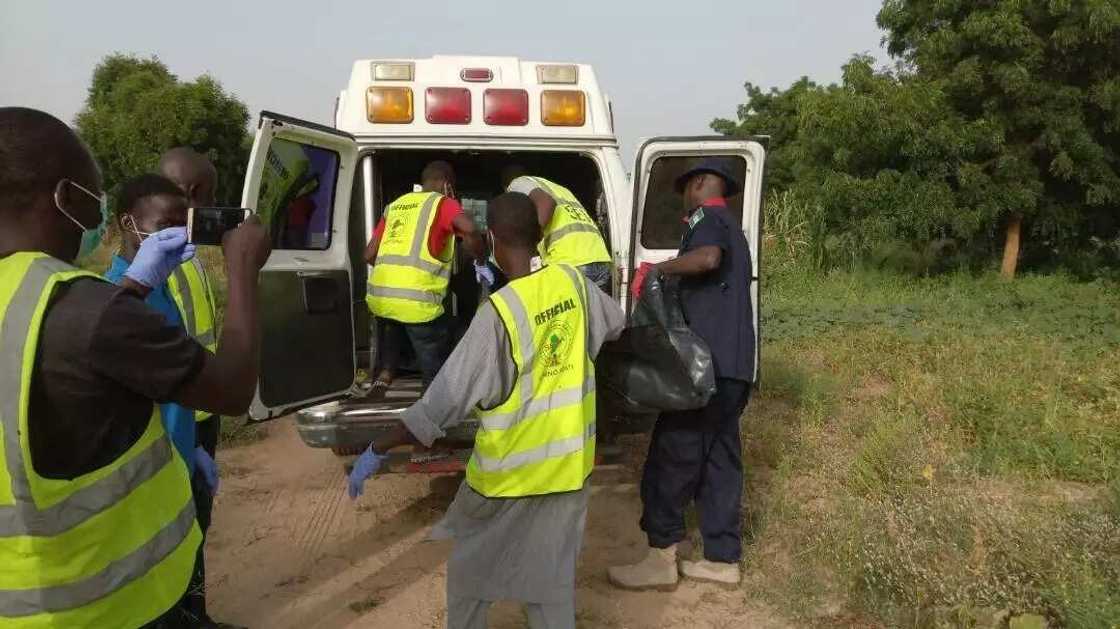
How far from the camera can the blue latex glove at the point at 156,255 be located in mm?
2002

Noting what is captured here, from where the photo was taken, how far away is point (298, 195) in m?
3.93

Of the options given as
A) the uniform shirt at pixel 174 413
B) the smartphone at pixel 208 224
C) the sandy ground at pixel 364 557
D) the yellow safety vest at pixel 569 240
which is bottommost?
the sandy ground at pixel 364 557

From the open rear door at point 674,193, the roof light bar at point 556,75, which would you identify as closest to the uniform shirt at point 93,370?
the open rear door at point 674,193

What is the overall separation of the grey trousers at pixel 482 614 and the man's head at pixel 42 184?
1.49 metres

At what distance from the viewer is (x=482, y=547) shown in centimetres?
244

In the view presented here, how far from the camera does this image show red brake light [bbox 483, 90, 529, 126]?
4156 millimetres

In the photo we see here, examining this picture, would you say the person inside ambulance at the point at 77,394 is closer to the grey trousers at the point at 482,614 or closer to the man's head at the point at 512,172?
the grey trousers at the point at 482,614

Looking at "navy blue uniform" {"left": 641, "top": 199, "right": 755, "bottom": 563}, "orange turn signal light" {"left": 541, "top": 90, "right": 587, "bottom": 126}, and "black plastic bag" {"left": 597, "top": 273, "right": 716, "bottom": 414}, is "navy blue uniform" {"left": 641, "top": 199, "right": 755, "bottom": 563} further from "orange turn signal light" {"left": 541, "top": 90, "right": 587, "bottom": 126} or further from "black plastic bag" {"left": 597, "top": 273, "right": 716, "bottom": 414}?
"orange turn signal light" {"left": 541, "top": 90, "right": 587, "bottom": 126}

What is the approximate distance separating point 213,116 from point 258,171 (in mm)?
13585

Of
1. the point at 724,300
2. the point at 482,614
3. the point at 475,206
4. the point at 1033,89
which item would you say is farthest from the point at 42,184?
the point at 1033,89

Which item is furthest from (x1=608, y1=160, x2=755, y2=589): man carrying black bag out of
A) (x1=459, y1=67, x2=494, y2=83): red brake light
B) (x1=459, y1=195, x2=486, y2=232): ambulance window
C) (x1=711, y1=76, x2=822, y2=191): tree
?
(x1=711, y1=76, x2=822, y2=191): tree

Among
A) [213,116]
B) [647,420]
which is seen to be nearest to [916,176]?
[647,420]

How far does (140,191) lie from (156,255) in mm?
658

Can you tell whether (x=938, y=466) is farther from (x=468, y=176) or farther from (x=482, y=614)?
(x=468, y=176)
